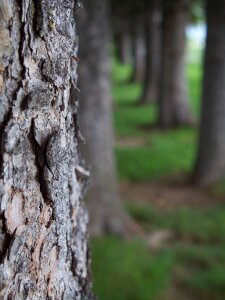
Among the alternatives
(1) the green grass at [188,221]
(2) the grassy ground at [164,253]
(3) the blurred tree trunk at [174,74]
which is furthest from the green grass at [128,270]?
(3) the blurred tree trunk at [174,74]

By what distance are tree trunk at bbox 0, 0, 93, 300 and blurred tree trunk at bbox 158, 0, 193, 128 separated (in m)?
10.4

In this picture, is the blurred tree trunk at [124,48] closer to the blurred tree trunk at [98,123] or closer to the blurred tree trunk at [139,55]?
the blurred tree trunk at [139,55]

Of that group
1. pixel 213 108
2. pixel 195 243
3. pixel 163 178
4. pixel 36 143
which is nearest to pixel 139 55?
pixel 163 178

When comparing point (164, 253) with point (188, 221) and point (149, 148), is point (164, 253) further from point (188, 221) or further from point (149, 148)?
point (149, 148)

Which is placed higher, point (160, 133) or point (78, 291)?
point (78, 291)

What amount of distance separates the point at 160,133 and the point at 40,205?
10624mm

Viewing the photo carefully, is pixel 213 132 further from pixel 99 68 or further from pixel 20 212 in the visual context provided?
pixel 20 212

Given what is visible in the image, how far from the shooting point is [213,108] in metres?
7.35

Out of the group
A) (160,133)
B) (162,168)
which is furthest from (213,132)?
(160,133)

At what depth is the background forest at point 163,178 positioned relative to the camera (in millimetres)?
4363

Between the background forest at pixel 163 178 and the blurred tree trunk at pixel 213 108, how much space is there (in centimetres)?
2

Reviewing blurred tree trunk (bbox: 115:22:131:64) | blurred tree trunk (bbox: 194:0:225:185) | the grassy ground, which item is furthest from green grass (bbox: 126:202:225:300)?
blurred tree trunk (bbox: 115:22:131:64)

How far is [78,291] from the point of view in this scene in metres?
1.48

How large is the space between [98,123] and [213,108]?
8.65 ft
